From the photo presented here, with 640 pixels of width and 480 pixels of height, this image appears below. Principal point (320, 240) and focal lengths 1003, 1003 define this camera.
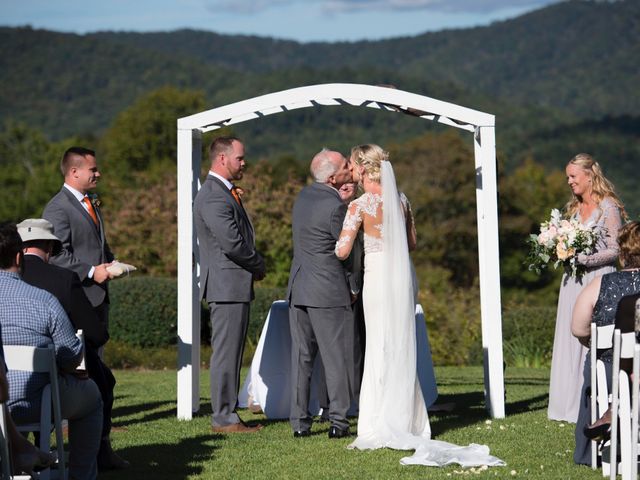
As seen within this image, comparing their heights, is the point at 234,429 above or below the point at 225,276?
below

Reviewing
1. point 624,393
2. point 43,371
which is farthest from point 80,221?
point 624,393

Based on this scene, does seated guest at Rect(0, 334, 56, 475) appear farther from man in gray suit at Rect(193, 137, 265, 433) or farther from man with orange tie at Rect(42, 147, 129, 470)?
man in gray suit at Rect(193, 137, 265, 433)

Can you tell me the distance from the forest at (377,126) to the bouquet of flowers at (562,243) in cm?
125

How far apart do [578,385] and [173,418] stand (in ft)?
11.6

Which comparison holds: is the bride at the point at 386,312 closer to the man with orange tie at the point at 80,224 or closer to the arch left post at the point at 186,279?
the arch left post at the point at 186,279

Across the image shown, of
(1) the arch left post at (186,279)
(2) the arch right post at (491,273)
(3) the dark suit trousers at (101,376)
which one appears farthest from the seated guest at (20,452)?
(2) the arch right post at (491,273)

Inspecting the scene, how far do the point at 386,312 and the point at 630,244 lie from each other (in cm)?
205

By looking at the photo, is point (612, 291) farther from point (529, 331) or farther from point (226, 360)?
point (529, 331)

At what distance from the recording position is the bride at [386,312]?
24.2 ft

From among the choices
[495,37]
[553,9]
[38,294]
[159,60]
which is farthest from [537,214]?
[553,9]

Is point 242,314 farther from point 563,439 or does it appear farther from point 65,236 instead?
point 563,439

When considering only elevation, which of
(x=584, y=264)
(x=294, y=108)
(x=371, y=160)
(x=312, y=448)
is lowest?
(x=312, y=448)

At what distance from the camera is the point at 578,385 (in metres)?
8.27

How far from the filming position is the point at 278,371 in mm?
9109
